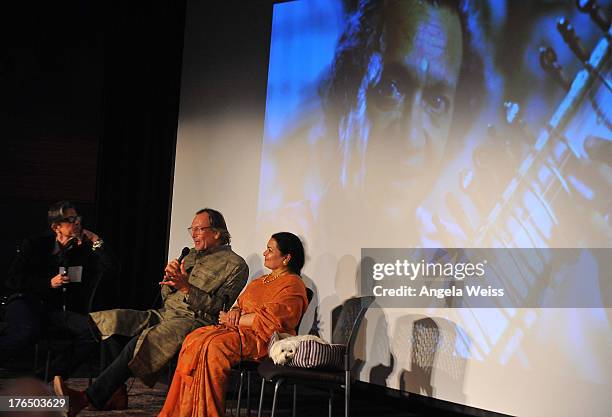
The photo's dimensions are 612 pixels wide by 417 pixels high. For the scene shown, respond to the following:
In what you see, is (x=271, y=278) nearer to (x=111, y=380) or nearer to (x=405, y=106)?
(x=111, y=380)

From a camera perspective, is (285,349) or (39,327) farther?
(39,327)

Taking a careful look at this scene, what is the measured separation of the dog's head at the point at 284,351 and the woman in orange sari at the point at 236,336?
0.22 m

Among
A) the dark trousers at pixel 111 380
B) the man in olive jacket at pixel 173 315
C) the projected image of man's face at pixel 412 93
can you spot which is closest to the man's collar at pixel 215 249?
the man in olive jacket at pixel 173 315

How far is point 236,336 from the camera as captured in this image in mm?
3930

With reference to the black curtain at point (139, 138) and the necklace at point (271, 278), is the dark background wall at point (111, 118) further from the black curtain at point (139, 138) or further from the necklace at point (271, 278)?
the necklace at point (271, 278)

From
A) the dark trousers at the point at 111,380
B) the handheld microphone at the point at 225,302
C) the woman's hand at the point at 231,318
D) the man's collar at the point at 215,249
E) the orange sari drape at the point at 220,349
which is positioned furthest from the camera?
the man's collar at the point at 215,249

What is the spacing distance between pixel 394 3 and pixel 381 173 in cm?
105

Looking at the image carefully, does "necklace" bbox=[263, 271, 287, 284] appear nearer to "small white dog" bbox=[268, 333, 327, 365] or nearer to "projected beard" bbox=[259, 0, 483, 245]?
"small white dog" bbox=[268, 333, 327, 365]

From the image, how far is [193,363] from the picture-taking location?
385cm

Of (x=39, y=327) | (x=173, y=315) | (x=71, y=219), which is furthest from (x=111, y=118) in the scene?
(x=173, y=315)

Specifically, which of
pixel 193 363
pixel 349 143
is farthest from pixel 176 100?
pixel 193 363

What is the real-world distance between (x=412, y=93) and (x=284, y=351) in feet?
5.99

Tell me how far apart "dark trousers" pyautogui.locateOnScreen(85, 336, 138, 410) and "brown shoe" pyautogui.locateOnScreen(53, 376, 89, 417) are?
2.1 inches

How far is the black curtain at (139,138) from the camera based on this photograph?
678 centimetres
